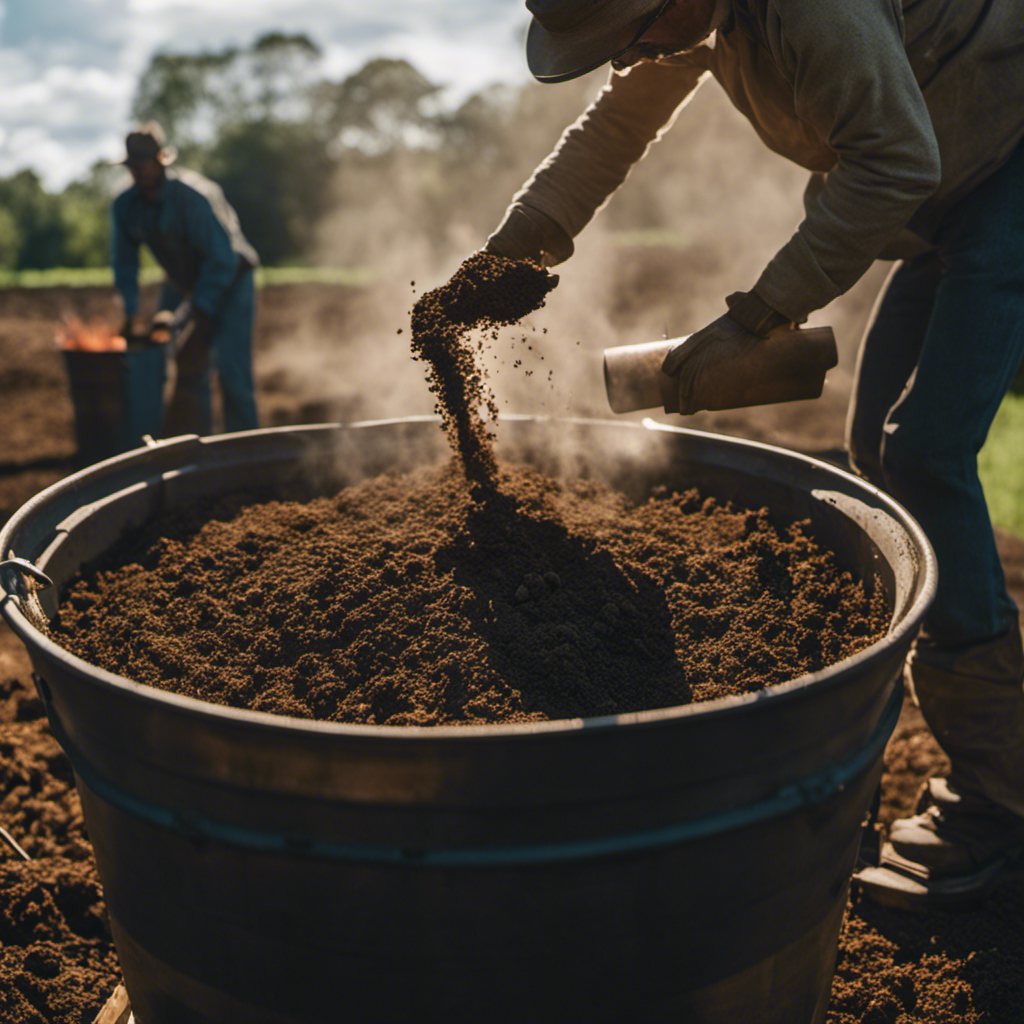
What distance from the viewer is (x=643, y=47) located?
145 cm

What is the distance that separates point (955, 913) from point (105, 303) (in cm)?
1079

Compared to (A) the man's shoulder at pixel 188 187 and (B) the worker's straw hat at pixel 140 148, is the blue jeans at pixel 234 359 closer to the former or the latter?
(A) the man's shoulder at pixel 188 187

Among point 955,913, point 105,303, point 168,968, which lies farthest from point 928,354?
point 105,303

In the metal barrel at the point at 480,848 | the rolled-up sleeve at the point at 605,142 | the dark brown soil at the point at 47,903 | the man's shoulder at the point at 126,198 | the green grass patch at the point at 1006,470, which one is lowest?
the dark brown soil at the point at 47,903

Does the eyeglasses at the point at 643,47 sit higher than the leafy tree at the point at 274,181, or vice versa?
the leafy tree at the point at 274,181

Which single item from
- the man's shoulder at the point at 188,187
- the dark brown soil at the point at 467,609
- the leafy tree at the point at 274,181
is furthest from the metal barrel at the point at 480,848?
the leafy tree at the point at 274,181

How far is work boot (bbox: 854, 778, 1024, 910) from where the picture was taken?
1.88 meters

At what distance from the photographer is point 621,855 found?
0.99 metres

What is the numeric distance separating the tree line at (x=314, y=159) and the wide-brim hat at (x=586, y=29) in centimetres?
2525

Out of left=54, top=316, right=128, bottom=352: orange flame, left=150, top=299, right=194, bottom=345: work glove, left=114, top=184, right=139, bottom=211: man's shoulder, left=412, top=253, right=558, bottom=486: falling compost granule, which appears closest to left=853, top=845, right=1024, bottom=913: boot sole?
left=412, top=253, right=558, bottom=486: falling compost granule

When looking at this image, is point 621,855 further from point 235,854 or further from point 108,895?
point 108,895

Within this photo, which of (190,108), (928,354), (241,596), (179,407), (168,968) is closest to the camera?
(168,968)

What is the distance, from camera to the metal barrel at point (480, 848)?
0.94 meters

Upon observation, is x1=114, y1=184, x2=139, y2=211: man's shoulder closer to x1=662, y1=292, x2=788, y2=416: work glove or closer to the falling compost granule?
the falling compost granule
